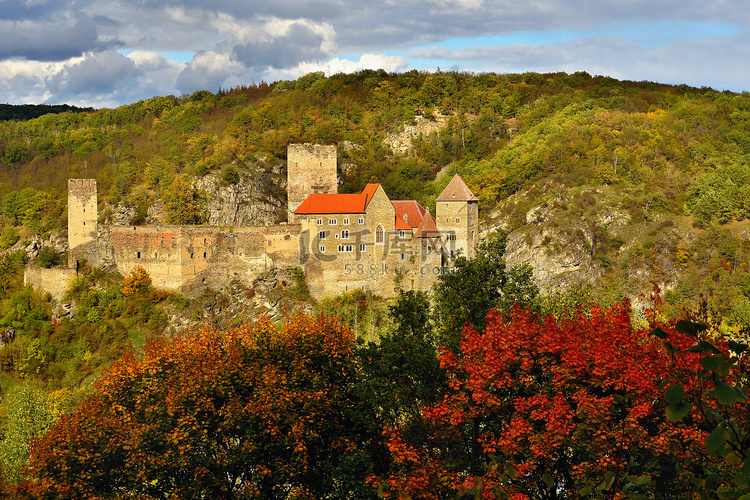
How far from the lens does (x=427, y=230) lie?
1976 inches

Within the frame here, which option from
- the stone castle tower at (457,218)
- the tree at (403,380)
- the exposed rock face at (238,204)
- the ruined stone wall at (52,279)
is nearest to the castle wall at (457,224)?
the stone castle tower at (457,218)

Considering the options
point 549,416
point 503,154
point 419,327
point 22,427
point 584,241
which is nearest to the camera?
point 549,416

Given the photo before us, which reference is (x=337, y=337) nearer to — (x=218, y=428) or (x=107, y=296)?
(x=218, y=428)

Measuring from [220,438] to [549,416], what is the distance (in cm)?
1045

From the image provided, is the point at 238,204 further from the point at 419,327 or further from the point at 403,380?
the point at 403,380

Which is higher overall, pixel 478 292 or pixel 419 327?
pixel 478 292

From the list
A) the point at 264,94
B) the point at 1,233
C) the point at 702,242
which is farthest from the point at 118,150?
the point at 702,242

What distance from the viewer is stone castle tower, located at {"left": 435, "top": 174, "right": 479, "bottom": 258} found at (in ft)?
169

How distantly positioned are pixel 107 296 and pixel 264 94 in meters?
71.7

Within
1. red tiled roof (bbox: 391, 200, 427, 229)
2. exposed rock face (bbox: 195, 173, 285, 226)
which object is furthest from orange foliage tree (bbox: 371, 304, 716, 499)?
exposed rock face (bbox: 195, 173, 285, 226)

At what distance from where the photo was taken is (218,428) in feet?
66.1

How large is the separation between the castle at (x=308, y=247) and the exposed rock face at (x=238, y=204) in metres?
10.2

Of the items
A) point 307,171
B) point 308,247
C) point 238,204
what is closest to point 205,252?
point 308,247

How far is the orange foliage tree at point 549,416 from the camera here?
49.9 ft
